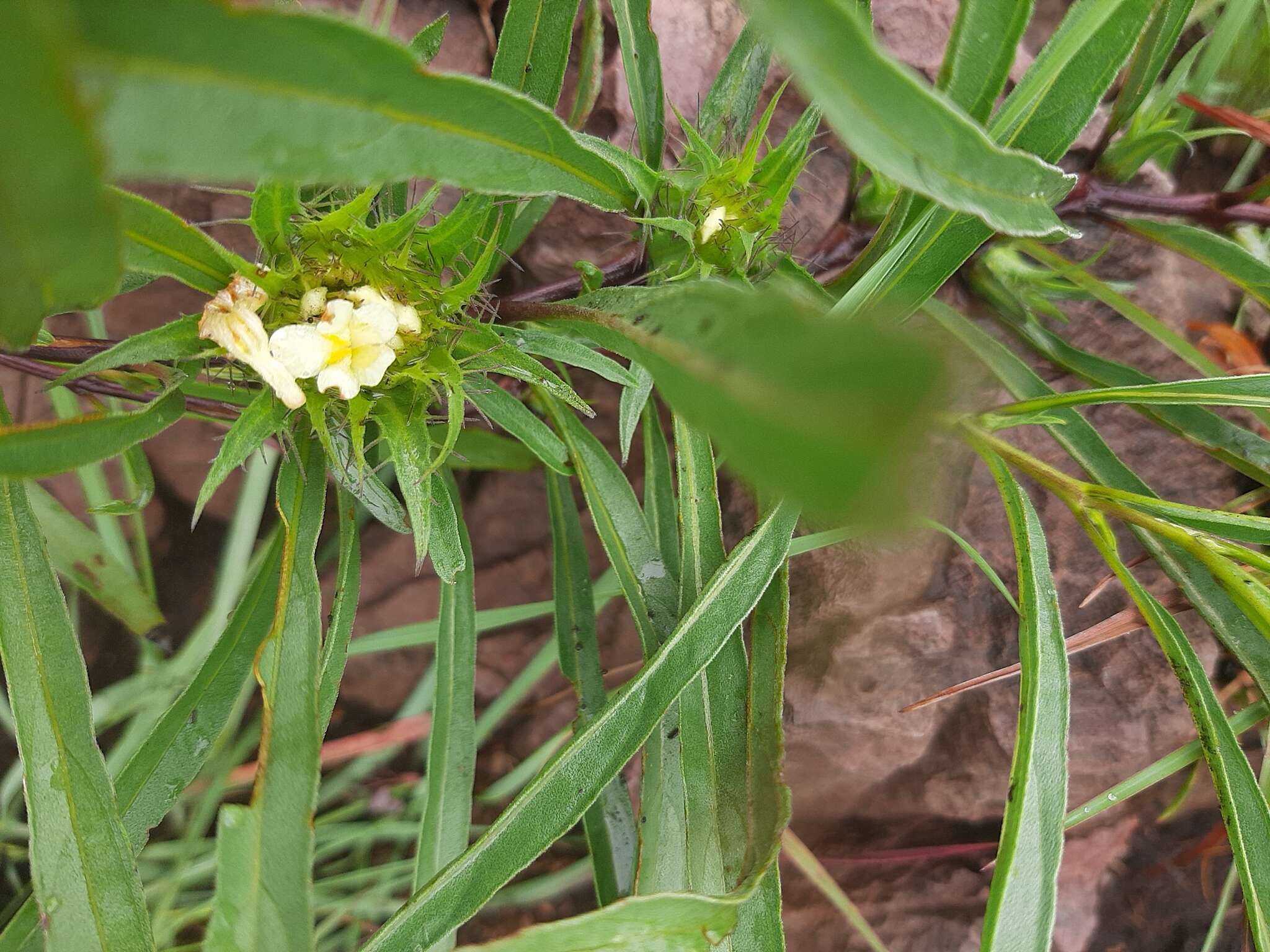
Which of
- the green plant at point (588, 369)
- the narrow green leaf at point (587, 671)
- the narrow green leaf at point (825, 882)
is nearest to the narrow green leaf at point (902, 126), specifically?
the green plant at point (588, 369)

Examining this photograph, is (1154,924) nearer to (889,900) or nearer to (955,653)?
(889,900)

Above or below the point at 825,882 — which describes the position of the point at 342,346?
above

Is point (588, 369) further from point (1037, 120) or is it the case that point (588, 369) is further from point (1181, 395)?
point (1181, 395)

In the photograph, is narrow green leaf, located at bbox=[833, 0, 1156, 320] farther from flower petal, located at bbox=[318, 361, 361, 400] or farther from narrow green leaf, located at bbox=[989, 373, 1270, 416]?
flower petal, located at bbox=[318, 361, 361, 400]

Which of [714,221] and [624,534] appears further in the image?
[624,534]

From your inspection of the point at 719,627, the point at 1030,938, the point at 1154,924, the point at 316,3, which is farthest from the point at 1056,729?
the point at 316,3

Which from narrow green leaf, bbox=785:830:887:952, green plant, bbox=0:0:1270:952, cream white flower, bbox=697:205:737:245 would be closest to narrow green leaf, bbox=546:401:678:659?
green plant, bbox=0:0:1270:952

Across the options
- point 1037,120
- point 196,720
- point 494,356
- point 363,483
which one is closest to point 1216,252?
point 1037,120
